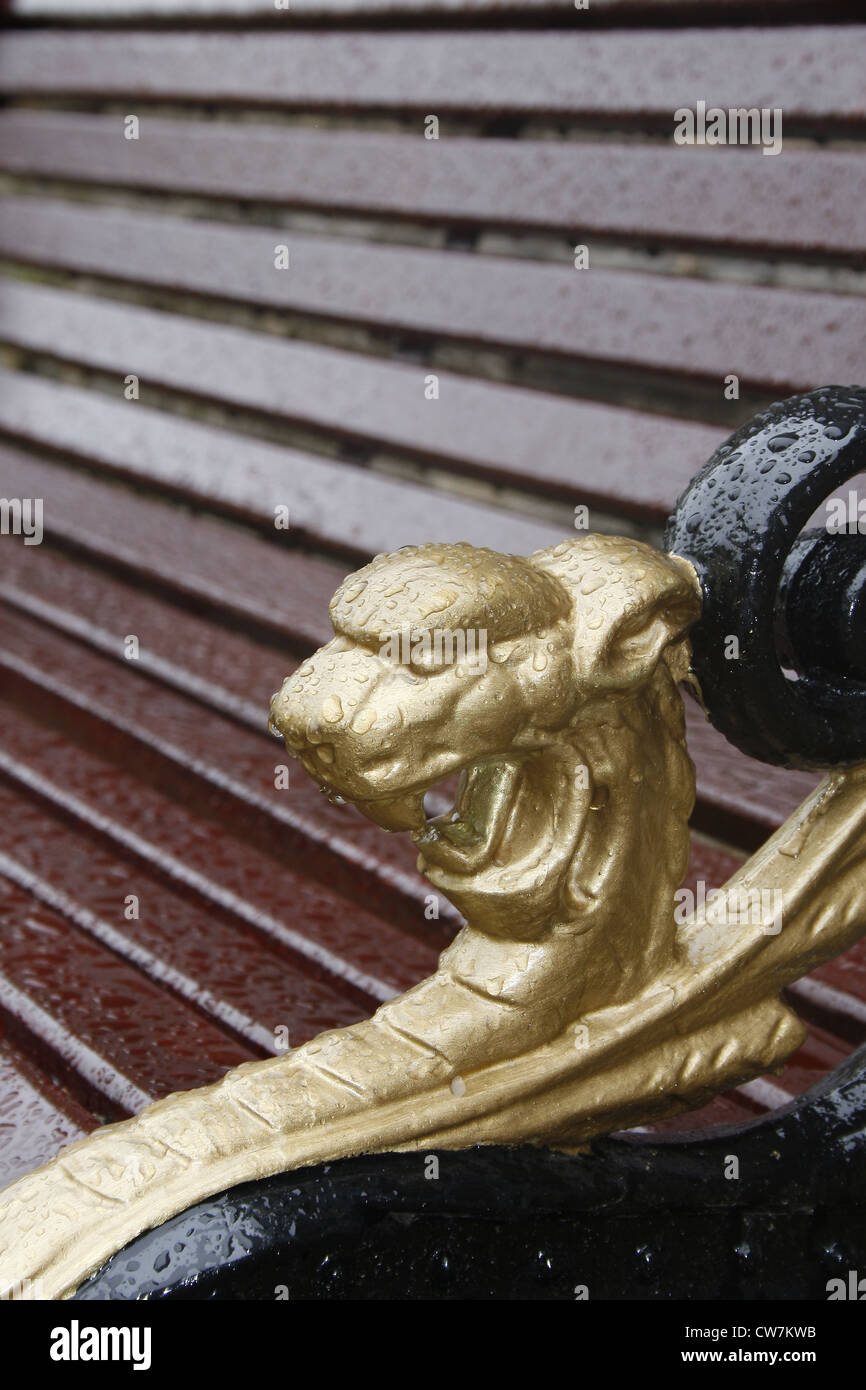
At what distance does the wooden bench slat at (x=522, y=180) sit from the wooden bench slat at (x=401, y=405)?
31cm

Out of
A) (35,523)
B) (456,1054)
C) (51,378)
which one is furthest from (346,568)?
(456,1054)

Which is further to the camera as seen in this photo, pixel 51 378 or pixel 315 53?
pixel 51 378

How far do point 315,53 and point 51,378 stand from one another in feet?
5.40

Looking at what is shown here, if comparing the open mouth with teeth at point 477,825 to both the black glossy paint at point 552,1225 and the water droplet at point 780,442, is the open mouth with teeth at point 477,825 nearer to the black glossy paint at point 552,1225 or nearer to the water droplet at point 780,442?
the black glossy paint at point 552,1225

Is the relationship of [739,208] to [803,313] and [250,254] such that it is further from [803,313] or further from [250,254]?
[250,254]

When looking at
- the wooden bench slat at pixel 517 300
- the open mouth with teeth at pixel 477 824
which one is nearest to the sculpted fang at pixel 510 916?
the open mouth with teeth at pixel 477 824

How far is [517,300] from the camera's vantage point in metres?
2.86

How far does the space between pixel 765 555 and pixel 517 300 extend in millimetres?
1687

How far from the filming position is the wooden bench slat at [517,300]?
238 cm
